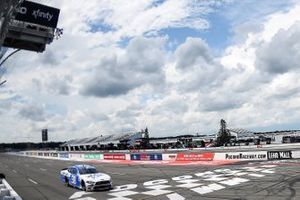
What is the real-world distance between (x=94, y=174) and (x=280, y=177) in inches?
377

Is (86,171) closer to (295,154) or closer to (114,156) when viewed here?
(295,154)

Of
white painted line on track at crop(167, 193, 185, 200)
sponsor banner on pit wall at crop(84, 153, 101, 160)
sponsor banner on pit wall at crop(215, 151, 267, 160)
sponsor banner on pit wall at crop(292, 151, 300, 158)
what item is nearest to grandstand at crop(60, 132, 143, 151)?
sponsor banner on pit wall at crop(84, 153, 101, 160)

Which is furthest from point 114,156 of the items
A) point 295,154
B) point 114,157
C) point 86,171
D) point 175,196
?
point 175,196

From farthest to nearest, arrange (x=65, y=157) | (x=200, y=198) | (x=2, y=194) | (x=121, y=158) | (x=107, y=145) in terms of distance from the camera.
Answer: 1. (x=107, y=145)
2. (x=65, y=157)
3. (x=121, y=158)
4. (x=200, y=198)
5. (x=2, y=194)

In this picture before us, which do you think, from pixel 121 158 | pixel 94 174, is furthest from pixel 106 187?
pixel 121 158

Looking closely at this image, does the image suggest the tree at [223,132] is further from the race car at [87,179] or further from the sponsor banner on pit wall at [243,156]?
the race car at [87,179]

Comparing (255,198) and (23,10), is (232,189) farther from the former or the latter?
(23,10)

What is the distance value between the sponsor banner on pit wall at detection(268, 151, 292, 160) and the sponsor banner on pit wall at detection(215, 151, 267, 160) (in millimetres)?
554

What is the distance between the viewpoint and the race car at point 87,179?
935 inches

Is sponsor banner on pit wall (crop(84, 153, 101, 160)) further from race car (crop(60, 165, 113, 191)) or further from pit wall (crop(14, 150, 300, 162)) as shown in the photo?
race car (crop(60, 165, 113, 191))

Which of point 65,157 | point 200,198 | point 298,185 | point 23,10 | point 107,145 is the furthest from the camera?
point 107,145

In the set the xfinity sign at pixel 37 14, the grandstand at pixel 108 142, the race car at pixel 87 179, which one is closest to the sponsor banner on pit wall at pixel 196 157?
the race car at pixel 87 179

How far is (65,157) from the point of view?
3314 inches

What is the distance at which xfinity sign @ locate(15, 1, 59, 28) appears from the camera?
25.5 meters
